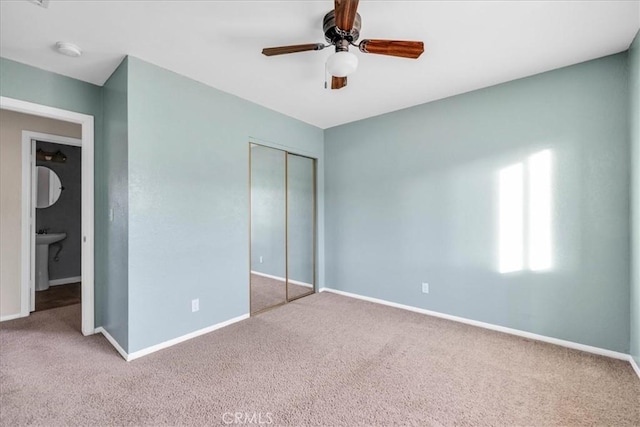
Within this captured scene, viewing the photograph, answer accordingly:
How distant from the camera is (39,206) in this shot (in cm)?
432

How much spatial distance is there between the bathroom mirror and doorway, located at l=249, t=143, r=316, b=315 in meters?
3.67

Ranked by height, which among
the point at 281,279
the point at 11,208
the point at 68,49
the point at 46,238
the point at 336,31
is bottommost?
the point at 281,279

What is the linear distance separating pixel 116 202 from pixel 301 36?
6.95ft

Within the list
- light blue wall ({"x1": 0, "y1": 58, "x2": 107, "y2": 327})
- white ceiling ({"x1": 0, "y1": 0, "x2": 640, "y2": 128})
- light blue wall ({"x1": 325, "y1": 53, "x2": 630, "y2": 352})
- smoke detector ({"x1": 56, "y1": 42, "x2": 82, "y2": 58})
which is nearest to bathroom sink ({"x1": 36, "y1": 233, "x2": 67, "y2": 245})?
light blue wall ({"x1": 0, "y1": 58, "x2": 107, "y2": 327})

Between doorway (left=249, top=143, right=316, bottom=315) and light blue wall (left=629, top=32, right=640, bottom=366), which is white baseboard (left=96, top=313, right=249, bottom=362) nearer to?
doorway (left=249, top=143, right=316, bottom=315)

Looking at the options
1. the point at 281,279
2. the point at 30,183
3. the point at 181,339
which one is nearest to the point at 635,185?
the point at 281,279

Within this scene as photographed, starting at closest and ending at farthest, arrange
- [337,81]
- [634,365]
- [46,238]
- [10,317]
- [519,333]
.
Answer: [634,365]
[337,81]
[519,333]
[10,317]
[46,238]

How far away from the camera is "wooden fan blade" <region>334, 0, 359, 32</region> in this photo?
139cm

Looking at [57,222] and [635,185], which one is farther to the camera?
[57,222]

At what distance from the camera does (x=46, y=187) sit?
4348 millimetres

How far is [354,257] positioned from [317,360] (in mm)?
1841

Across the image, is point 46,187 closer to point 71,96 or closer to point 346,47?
point 71,96

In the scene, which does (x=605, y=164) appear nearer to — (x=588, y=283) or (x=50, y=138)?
(x=588, y=283)

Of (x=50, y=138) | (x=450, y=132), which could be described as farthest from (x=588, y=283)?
(x=50, y=138)
